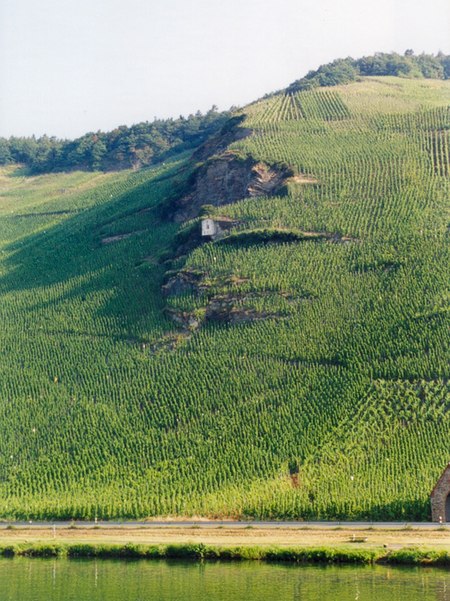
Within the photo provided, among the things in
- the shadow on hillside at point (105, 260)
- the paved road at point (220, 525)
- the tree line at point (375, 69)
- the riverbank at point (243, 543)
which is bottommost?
the paved road at point (220, 525)

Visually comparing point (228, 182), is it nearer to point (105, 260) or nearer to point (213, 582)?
point (105, 260)

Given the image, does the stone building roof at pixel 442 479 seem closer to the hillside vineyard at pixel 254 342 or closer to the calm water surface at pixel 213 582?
the hillside vineyard at pixel 254 342

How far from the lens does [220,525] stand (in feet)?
177

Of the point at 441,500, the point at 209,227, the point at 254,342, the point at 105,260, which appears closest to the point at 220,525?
the point at 441,500

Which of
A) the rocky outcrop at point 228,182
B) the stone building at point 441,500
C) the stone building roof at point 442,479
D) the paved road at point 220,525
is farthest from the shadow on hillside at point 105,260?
the stone building at point 441,500

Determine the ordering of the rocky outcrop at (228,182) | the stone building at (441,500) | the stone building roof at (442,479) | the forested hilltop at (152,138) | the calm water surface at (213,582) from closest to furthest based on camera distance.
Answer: the calm water surface at (213,582) → the stone building roof at (442,479) → the stone building at (441,500) → the rocky outcrop at (228,182) → the forested hilltop at (152,138)

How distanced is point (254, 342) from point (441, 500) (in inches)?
958

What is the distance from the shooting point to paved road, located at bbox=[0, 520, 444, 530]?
170 feet

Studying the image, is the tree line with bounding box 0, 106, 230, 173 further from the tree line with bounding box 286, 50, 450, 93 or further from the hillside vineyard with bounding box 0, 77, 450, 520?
the hillside vineyard with bounding box 0, 77, 450, 520

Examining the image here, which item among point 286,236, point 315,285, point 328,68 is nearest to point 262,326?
point 315,285

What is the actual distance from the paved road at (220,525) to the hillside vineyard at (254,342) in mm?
1979

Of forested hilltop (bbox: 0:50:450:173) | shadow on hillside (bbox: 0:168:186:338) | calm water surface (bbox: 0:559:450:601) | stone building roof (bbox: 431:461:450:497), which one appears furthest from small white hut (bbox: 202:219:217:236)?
forested hilltop (bbox: 0:50:450:173)

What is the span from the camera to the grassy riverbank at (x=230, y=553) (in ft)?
147

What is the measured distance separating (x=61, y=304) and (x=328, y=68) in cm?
7066
